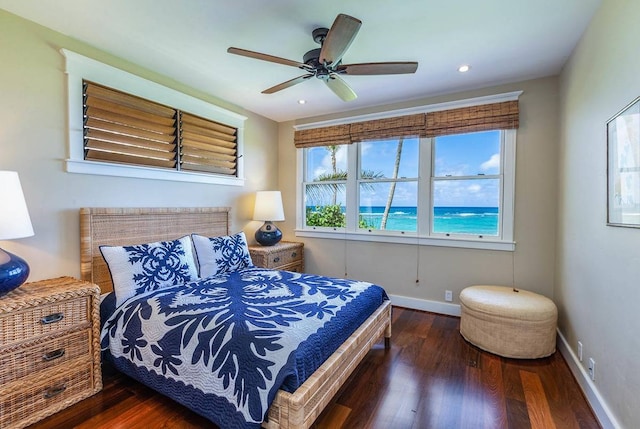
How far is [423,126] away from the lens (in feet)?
11.6

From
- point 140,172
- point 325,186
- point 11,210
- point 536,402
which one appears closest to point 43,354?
point 11,210

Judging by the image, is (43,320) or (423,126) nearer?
(43,320)

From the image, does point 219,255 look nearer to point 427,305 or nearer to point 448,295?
point 427,305

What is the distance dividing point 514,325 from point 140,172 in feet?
11.7

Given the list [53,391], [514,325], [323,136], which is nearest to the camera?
[53,391]

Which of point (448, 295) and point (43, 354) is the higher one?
point (43, 354)


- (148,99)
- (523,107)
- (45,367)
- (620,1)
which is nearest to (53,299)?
(45,367)

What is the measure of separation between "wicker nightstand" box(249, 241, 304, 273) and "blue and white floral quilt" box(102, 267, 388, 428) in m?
1.16

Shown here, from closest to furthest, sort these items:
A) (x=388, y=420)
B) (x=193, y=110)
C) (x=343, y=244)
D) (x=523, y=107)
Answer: (x=388, y=420) → (x=523, y=107) → (x=193, y=110) → (x=343, y=244)

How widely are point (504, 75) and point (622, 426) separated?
2.83m

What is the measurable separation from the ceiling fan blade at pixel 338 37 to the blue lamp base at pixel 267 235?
2395 mm

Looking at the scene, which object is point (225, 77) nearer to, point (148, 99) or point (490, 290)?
point (148, 99)

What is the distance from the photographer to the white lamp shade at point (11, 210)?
172 centimetres

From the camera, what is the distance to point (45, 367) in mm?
1830
